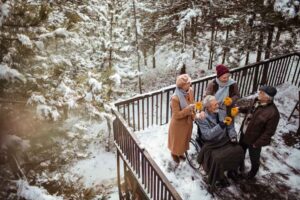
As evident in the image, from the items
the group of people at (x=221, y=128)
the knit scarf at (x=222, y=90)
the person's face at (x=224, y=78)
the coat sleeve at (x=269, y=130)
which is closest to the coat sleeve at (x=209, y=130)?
the group of people at (x=221, y=128)

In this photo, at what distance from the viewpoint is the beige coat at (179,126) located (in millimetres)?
4832

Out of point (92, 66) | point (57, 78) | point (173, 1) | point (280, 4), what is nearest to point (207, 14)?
point (173, 1)

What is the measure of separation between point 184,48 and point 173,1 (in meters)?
2.55

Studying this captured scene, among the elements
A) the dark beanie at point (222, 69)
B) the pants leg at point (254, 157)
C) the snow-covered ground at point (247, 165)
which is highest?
the dark beanie at point (222, 69)

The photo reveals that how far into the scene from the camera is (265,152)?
6070 millimetres

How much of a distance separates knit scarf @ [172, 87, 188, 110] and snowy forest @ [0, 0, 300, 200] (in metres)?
2.76

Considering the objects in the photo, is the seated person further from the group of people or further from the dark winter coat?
the dark winter coat

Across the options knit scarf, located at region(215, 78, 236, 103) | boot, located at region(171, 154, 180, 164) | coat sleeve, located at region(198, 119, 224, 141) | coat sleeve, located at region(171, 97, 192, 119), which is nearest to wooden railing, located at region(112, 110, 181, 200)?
boot, located at region(171, 154, 180, 164)

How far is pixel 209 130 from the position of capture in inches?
181

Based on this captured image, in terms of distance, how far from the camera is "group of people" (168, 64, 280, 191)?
4492 mm

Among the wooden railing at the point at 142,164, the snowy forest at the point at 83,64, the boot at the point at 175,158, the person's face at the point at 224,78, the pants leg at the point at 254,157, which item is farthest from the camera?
the snowy forest at the point at 83,64

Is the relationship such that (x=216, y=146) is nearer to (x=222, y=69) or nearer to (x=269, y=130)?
(x=269, y=130)

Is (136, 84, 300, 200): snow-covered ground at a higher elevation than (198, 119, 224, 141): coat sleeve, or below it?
below

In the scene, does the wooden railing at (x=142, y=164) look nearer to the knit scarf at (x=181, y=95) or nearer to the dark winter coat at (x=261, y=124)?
the knit scarf at (x=181, y=95)
